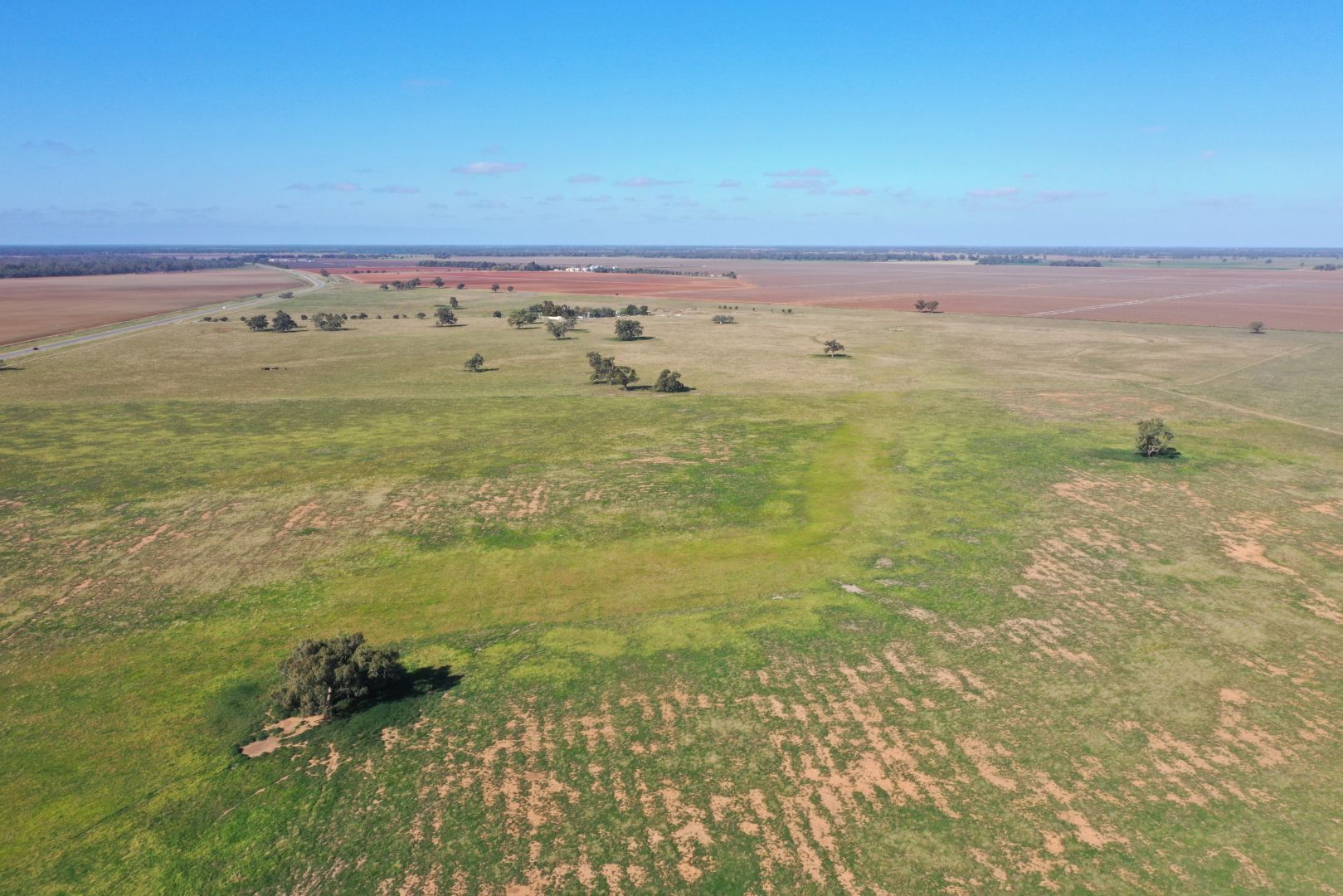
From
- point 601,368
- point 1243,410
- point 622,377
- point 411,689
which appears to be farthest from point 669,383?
point 1243,410

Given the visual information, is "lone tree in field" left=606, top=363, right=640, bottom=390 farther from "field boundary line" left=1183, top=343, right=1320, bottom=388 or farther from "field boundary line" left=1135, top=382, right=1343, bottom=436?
"field boundary line" left=1183, top=343, right=1320, bottom=388

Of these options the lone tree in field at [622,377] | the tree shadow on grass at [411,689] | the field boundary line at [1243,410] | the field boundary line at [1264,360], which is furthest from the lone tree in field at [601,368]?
the field boundary line at [1264,360]

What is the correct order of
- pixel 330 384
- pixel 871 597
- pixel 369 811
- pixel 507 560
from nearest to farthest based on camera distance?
1. pixel 369 811
2. pixel 871 597
3. pixel 507 560
4. pixel 330 384

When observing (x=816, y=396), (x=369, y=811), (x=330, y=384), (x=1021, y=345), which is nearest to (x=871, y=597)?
(x=369, y=811)

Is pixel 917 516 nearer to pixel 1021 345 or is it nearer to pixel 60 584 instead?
pixel 60 584

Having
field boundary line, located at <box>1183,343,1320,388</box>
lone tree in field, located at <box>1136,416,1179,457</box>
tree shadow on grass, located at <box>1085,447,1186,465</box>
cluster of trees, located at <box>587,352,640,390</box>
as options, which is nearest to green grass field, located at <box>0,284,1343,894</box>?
tree shadow on grass, located at <box>1085,447,1186,465</box>

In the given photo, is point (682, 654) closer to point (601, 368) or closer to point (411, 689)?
point (411, 689)
